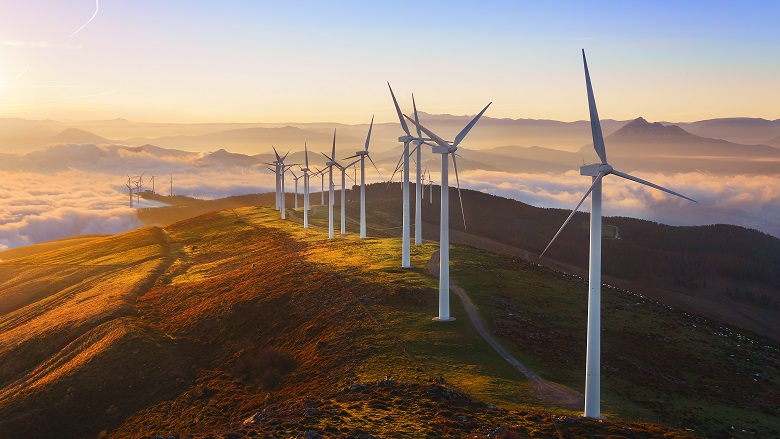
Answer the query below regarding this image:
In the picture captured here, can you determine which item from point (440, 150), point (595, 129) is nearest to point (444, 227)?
point (440, 150)

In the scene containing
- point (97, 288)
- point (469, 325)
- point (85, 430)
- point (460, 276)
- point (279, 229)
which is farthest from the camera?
point (279, 229)

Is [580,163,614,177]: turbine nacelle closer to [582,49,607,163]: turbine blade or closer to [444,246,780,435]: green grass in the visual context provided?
[582,49,607,163]: turbine blade

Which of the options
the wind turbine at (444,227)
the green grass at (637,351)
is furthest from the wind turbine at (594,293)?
the wind turbine at (444,227)

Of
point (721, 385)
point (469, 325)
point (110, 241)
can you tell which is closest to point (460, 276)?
point (469, 325)

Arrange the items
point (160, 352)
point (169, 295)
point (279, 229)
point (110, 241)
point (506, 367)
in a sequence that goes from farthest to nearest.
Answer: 1. point (110, 241)
2. point (279, 229)
3. point (169, 295)
4. point (160, 352)
5. point (506, 367)

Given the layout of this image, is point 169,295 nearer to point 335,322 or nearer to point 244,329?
point 244,329

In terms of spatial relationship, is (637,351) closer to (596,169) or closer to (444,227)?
(444,227)
